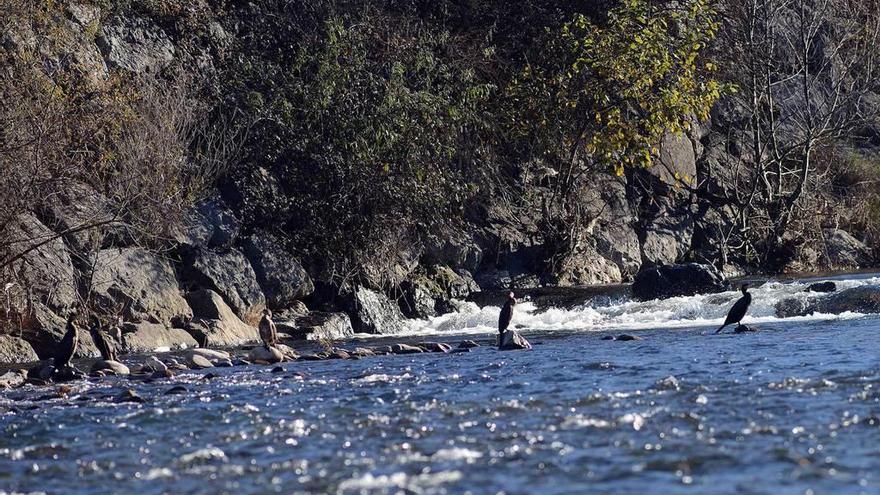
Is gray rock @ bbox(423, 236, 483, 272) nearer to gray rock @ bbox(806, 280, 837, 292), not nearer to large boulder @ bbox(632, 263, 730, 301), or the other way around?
large boulder @ bbox(632, 263, 730, 301)

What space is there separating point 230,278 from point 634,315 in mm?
→ 7807

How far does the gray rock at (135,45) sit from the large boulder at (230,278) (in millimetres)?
4979

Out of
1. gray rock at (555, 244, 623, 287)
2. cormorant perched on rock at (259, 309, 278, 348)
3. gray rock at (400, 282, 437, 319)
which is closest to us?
cormorant perched on rock at (259, 309, 278, 348)

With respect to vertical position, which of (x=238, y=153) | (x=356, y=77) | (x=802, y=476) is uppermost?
(x=356, y=77)

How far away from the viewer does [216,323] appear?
21031 mm

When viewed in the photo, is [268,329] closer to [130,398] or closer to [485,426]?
[130,398]

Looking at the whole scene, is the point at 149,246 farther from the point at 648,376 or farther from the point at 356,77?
the point at 648,376

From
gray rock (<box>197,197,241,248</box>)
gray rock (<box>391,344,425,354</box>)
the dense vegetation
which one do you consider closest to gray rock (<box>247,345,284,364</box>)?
gray rock (<box>391,344,425,354</box>)

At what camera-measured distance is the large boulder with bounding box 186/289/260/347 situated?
2069cm

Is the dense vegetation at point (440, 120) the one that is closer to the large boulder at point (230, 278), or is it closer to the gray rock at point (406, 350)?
the large boulder at point (230, 278)

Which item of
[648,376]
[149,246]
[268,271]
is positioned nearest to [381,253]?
[268,271]

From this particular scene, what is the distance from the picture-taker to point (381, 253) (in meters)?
24.9

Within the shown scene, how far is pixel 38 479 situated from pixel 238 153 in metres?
14.6

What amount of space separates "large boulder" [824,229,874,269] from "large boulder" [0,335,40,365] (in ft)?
72.7
